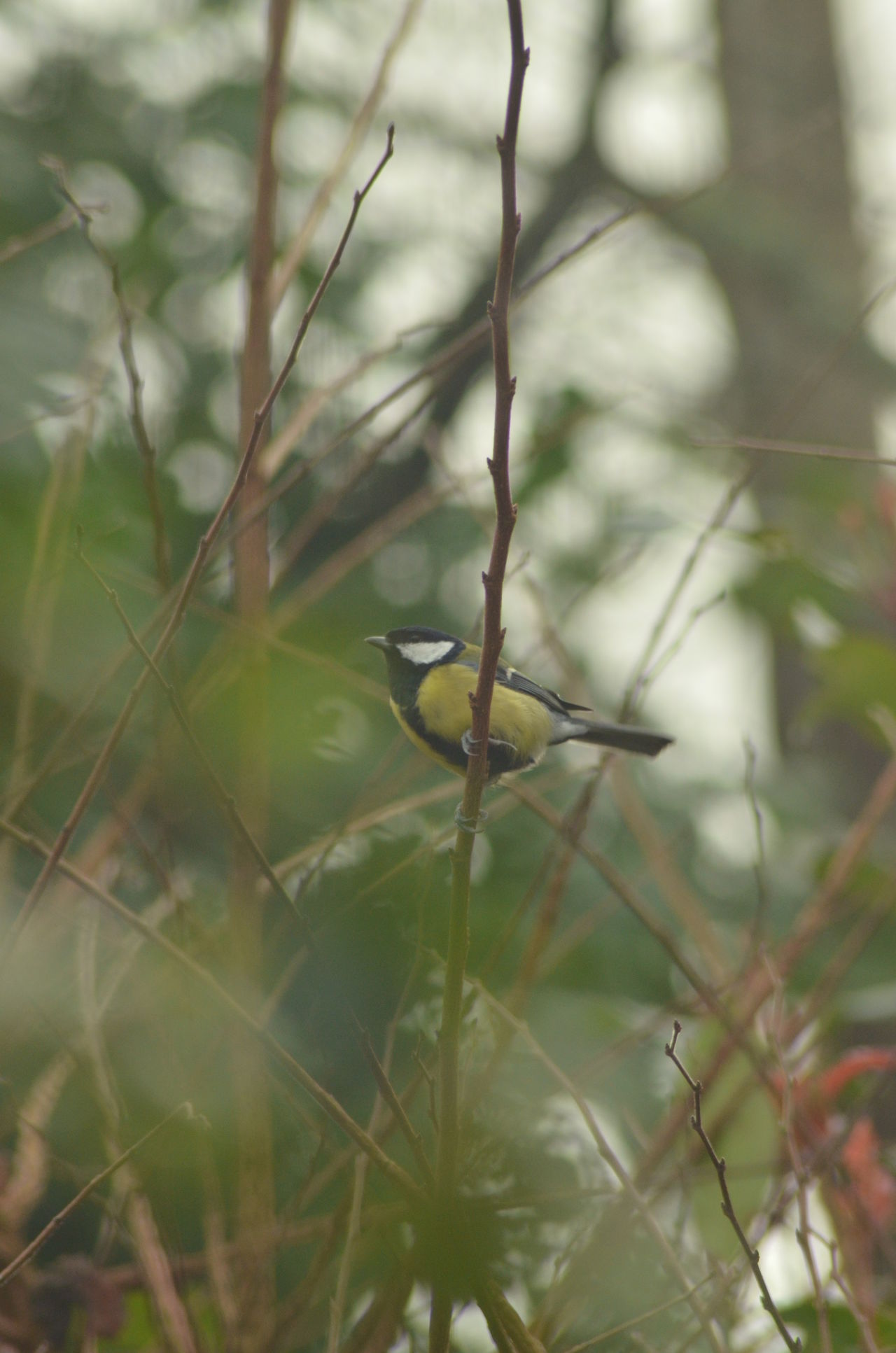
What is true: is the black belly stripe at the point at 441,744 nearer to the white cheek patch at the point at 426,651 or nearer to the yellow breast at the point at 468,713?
the yellow breast at the point at 468,713

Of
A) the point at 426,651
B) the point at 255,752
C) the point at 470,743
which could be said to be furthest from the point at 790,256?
the point at 255,752

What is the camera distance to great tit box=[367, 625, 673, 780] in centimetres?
200

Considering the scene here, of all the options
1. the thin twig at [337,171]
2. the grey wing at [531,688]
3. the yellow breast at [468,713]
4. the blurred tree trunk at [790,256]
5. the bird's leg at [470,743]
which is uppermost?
the blurred tree trunk at [790,256]

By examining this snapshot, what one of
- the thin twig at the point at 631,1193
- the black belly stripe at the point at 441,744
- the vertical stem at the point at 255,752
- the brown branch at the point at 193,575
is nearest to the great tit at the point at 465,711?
the black belly stripe at the point at 441,744

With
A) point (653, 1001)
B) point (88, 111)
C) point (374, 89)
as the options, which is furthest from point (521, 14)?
point (88, 111)

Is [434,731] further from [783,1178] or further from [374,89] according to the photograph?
[374,89]

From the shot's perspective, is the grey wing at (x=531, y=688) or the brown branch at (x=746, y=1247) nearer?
the brown branch at (x=746, y=1247)

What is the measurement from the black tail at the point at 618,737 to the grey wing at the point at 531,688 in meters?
0.05

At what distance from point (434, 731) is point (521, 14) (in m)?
1.16

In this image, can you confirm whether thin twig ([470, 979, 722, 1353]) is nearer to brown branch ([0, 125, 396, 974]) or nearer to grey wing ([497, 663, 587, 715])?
brown branch ([0, 125, 396, 974])

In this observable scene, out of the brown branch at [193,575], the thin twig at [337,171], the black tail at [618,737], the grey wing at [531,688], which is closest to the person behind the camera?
the brown branch at [193,575]

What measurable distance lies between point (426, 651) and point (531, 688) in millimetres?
242

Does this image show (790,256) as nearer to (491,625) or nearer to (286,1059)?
(491,625)

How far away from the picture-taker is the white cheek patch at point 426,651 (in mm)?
2164
